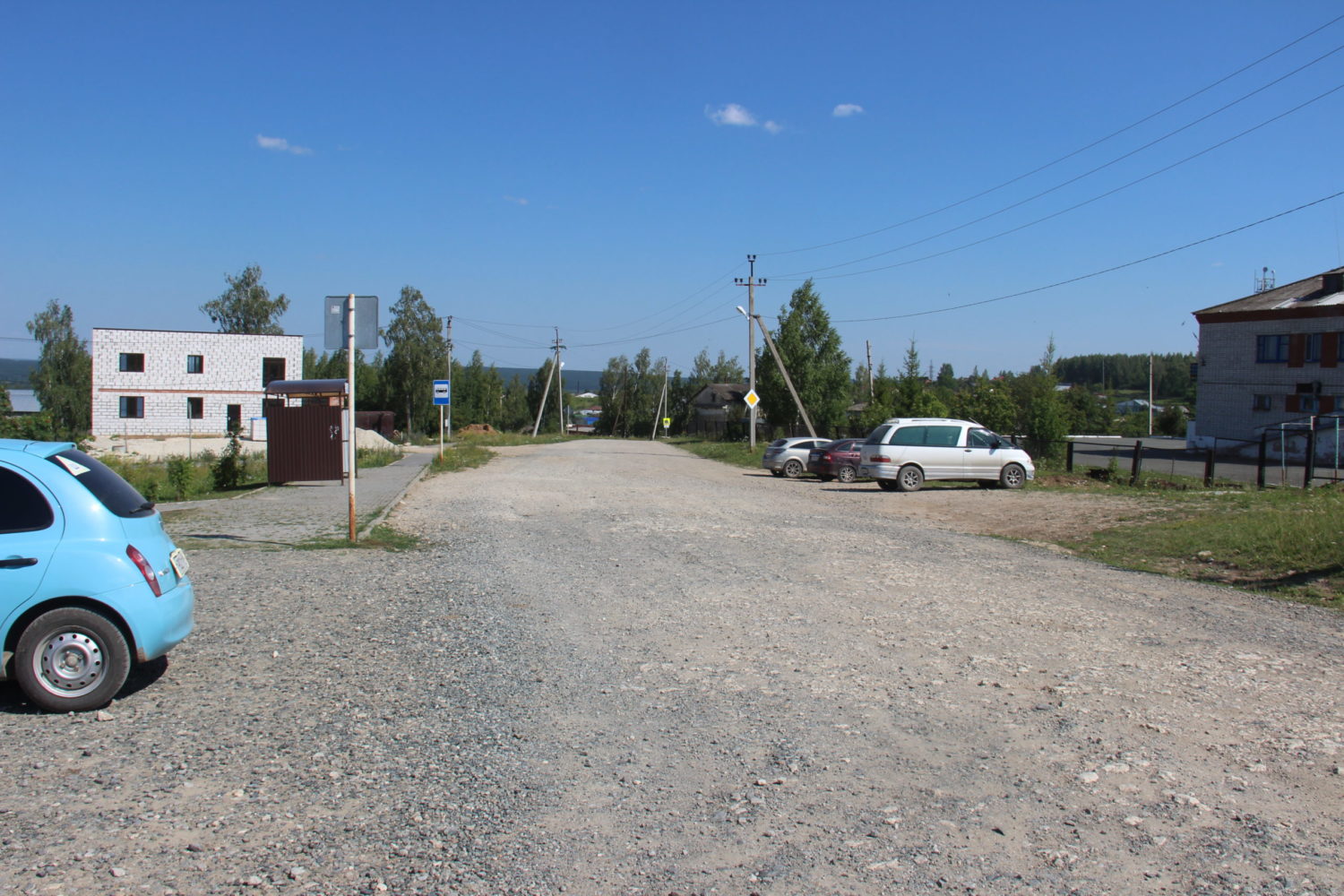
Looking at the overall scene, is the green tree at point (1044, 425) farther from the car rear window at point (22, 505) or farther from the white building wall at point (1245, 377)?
the car rear window at point (22, 505)

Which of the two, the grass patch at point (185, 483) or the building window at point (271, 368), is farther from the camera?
the building window at point (271, 368)

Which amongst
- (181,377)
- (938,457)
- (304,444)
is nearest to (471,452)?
(304,444)

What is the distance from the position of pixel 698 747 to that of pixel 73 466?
13.6ft

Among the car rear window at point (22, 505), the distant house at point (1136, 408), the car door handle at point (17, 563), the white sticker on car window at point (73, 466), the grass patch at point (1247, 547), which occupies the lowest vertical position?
the grass patch at point (1247, 547)

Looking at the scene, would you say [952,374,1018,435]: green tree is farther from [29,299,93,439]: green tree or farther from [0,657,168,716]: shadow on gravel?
[29,299,93,439]: green tree

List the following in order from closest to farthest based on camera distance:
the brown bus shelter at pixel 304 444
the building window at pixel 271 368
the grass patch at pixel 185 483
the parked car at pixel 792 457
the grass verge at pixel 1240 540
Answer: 1. the grass verge at pixel 1240 540
2. the grass patch at pixel 185 483
3. the brown bus shelter at pixel 304 444
4. the parked car at pixel 792 457
5. the building window at pixel 271 368

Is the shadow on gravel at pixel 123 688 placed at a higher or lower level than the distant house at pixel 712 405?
lower

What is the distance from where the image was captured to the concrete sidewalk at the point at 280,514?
44.2 ft

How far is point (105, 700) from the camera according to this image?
5.54 metres

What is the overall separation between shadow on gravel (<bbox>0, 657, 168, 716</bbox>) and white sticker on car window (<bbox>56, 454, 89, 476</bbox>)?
1.29 m

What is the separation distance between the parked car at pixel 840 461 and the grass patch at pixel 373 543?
55.5 ft

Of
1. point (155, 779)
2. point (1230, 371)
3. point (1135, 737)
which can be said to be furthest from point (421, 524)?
point (1230, 371)

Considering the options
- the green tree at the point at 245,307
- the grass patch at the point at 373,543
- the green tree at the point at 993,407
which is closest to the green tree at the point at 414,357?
the green tree at the point at 245,307

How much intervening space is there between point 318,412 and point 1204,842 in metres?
21.5
